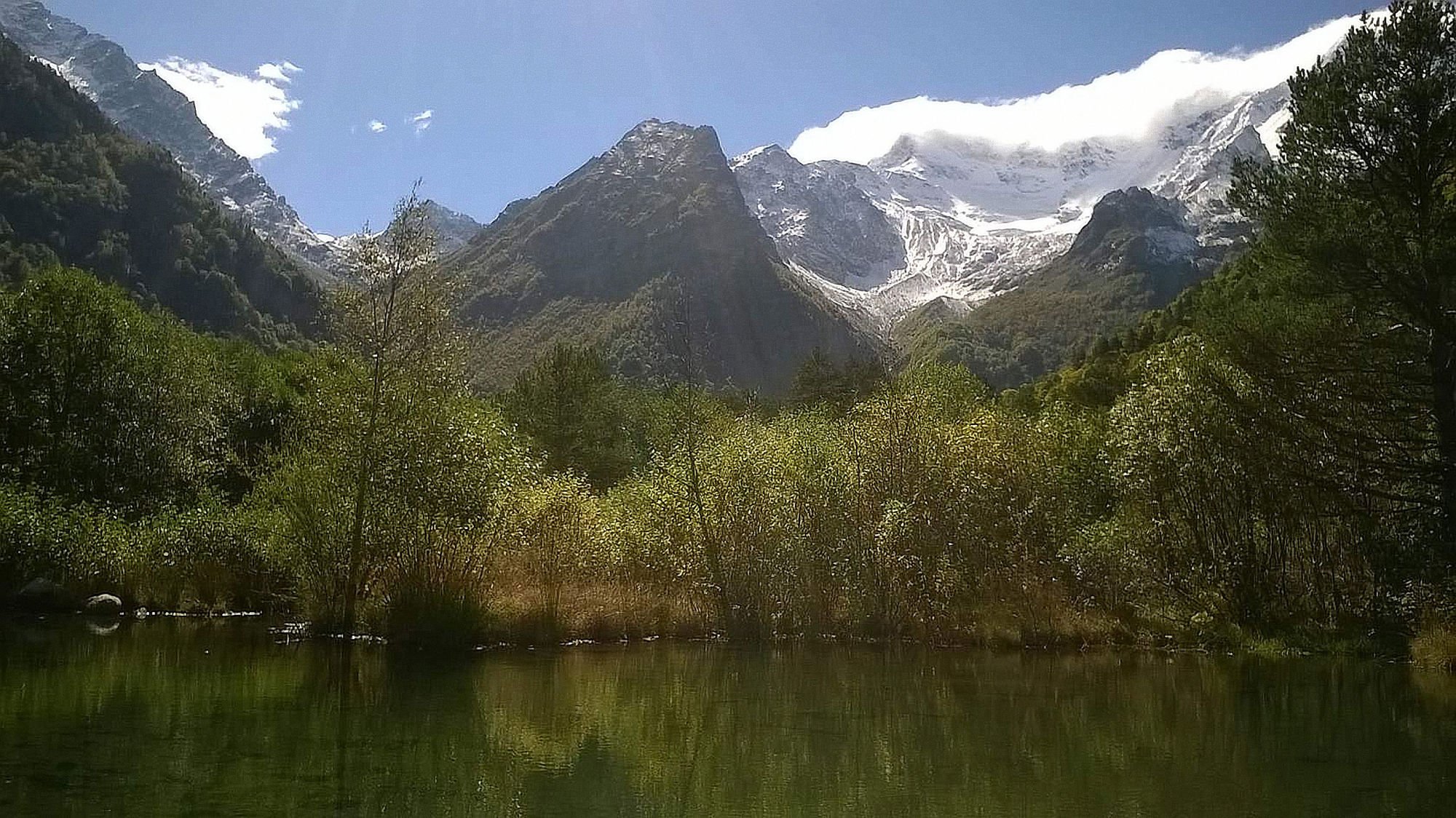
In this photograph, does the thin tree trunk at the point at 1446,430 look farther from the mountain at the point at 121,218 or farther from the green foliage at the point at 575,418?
the mountain at the point at 121,218

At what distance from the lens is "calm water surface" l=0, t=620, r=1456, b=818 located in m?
9.30

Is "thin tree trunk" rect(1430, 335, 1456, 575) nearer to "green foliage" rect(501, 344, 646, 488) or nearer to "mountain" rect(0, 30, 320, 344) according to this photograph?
"green foliage" rect(501, 344, 646, 488)

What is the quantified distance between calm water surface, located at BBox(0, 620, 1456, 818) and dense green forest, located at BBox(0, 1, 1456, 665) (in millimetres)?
3397

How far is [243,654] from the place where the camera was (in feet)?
63.8

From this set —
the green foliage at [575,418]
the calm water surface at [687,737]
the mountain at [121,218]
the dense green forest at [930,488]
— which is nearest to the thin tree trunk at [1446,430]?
the dense green forest at [930,488]

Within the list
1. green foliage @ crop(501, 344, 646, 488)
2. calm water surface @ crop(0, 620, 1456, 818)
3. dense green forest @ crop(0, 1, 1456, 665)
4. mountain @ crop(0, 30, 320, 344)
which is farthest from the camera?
mountain @ crop(0, 30, 320, 344)

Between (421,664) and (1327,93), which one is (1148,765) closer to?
(421,664)

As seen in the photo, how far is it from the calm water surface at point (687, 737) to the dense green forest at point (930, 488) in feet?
11.1

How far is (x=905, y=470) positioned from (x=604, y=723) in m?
15.4

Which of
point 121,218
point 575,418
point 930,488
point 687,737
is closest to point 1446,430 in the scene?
point 930,488

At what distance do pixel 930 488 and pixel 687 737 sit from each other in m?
15.4

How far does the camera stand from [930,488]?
89.0 feet

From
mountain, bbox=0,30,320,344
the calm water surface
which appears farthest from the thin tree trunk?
mountain, bbox=0,30,320,344

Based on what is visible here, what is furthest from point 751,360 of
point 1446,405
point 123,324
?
point 1446,405
